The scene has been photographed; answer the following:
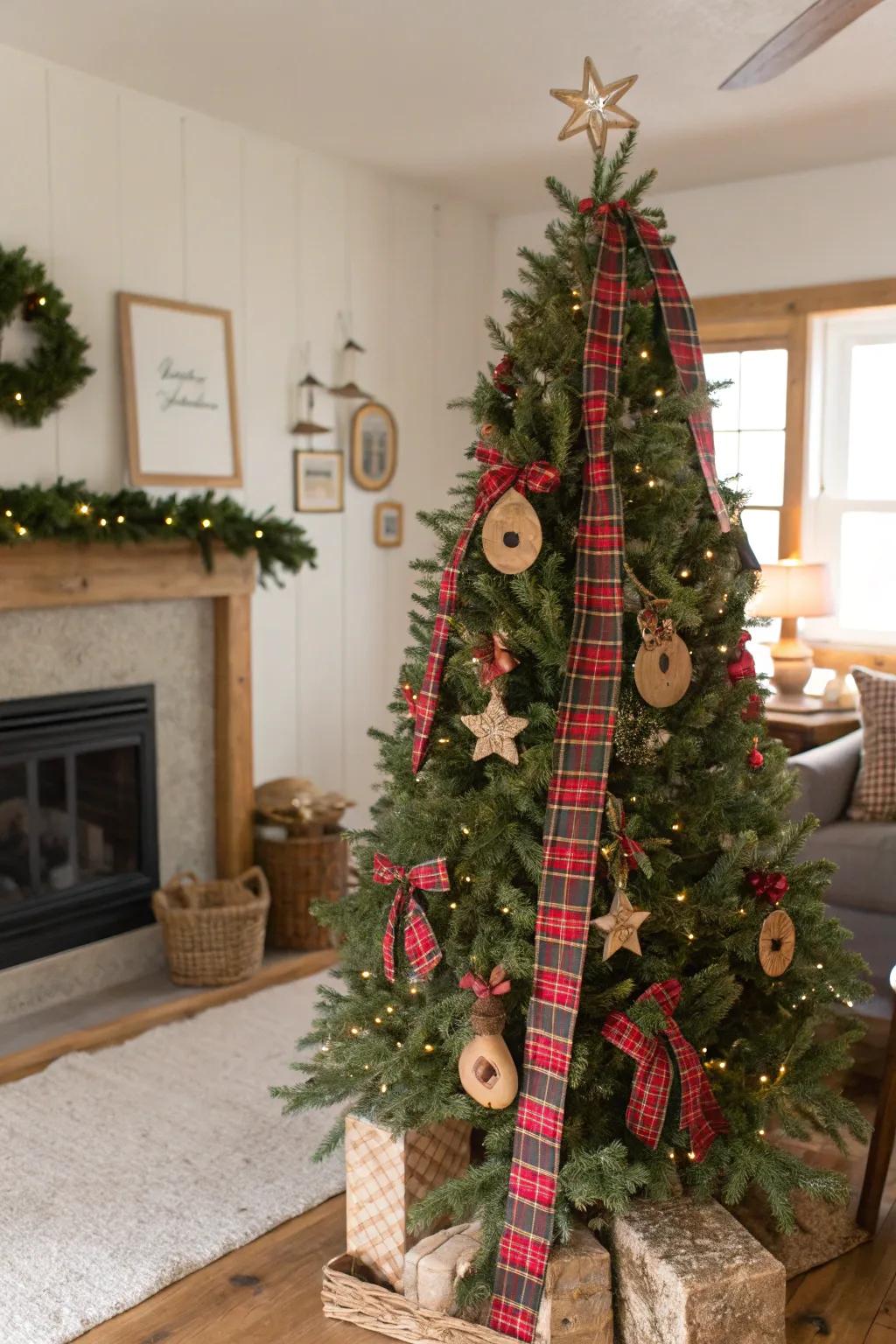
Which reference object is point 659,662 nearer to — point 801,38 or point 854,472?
point 801,38

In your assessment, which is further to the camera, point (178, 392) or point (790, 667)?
point (790, 667)

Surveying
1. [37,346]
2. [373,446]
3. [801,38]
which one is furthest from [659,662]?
[373,446]

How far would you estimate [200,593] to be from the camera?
4.01 metres

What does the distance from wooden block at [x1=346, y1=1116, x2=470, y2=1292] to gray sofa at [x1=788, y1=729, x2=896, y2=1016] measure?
58.9 inches

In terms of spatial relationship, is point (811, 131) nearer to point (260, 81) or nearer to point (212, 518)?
point (260, 81)

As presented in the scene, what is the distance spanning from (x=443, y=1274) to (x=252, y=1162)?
81cm

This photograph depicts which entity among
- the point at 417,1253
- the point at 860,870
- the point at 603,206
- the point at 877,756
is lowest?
the point at 417,1253

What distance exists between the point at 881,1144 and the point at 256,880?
2250 mm

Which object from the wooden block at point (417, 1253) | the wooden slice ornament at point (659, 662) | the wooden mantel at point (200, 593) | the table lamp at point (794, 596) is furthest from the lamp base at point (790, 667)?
the wooden block at point (417, 1253)

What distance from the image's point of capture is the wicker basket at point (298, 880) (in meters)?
4.18

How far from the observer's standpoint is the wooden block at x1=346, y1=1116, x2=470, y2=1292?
2.32m

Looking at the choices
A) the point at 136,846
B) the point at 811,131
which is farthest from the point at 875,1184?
the point at 811,131

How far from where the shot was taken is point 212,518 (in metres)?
3.88

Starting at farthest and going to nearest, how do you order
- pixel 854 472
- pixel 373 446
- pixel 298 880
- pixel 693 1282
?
pixel 854 472
pixel 373 446
pixel 298 880
pixel 693 1282
